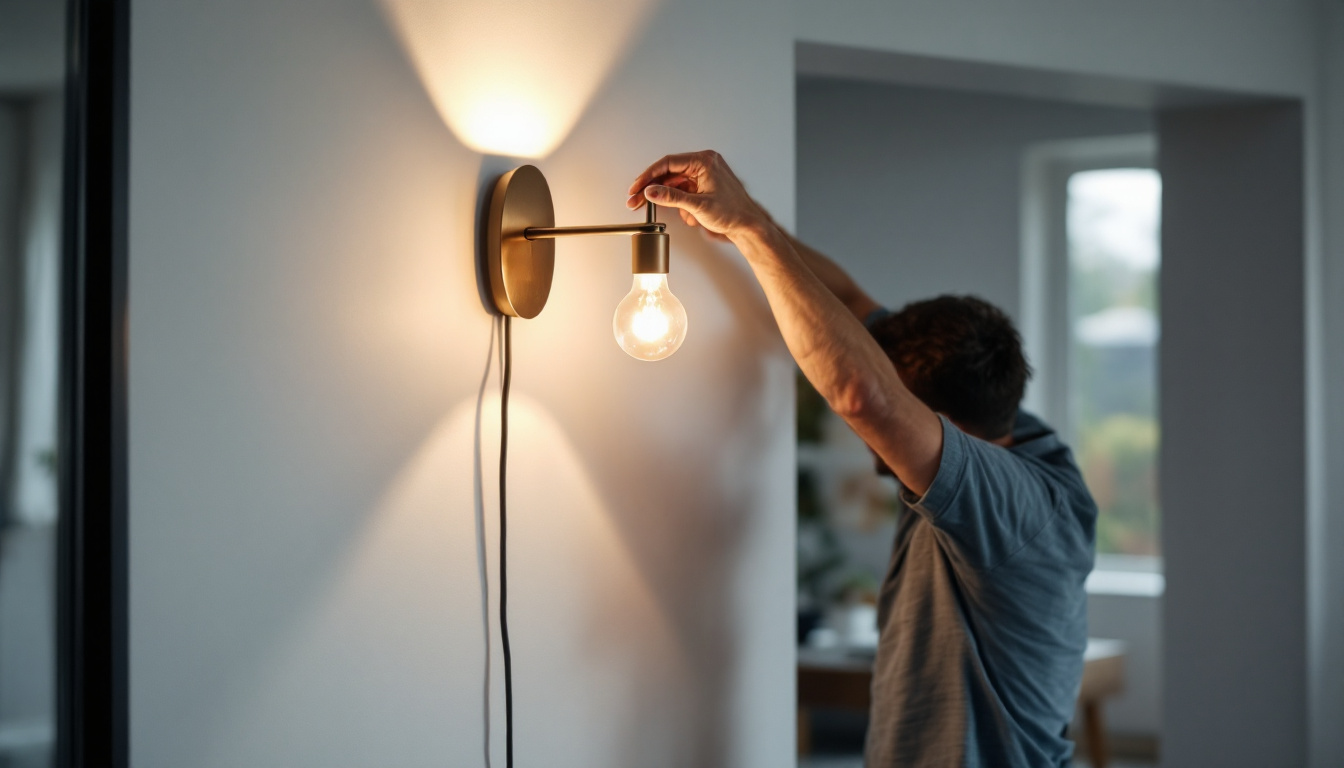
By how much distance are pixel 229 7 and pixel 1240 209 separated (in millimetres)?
1960

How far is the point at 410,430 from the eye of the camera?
4.07 feet

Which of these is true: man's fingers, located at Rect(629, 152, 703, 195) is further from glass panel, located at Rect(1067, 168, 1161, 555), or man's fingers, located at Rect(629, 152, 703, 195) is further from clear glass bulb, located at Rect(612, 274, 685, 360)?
glass panel, located at Rect(1067, 168, 1161, 555)

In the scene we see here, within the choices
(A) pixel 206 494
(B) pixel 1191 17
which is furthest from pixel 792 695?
(B) pixel 1191 17

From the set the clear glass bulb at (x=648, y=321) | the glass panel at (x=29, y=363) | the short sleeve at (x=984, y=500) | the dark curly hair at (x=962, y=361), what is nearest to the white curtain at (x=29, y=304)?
the glass panel at (x=29, y=363)

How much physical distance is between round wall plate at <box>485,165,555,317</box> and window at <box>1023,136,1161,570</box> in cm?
357

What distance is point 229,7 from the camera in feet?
3.64

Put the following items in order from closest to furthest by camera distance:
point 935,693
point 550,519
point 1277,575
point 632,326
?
point 632,326 < point 550,519 < point 935,693 < point 1277,575

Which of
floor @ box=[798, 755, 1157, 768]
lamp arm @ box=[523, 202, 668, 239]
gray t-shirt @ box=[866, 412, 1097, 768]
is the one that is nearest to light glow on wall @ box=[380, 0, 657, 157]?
lamp arm @ box=[523, 202, 668, 239]

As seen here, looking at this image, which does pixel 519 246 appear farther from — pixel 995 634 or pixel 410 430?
pixel 995 634

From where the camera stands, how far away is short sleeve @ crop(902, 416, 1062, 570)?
51.2 inches

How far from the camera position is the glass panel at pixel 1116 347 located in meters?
4.54

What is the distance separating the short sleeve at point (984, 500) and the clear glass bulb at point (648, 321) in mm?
333

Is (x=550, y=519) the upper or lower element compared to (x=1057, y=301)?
lower

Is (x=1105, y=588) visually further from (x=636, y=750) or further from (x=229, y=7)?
(x=229, y=7)
